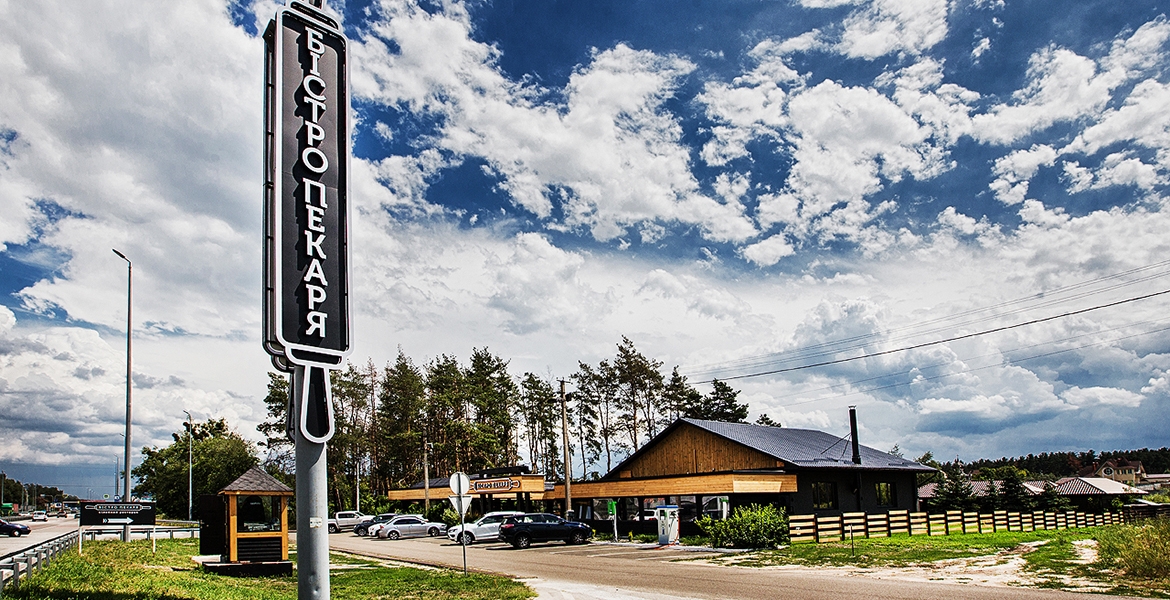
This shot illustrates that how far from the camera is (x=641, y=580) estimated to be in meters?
18.8

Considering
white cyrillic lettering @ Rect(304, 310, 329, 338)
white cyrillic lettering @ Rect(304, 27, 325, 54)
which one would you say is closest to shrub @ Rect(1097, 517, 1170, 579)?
white cyrillic lettering @ Rect(304, 310, 329, 338)

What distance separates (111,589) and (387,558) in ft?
55.0

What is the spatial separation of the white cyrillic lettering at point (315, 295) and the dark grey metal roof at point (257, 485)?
43.2 feet

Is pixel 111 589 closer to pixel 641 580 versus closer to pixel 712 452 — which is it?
pixel 641 580

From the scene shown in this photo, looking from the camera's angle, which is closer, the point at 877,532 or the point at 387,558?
the point at 387,558

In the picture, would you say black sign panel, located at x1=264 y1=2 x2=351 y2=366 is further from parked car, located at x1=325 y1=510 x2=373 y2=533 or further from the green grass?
parked car, located at x1=325 y1=510 x2=373 y2=533

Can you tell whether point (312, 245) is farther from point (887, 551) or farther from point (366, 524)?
point (366, 524)

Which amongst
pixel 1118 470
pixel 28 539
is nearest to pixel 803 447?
pixel 28 539

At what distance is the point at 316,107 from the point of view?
9539 mm

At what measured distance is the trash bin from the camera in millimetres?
32000

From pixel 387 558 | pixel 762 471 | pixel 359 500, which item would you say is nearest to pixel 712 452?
pixel 762 471

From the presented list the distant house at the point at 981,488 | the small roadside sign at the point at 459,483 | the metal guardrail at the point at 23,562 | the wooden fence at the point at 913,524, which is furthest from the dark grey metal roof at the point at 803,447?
the metal guardrail at the point at 23,562

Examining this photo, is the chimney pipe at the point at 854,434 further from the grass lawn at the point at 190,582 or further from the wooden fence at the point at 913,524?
the grass lawn at the point at 190,582

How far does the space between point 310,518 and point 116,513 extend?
26.3 m
